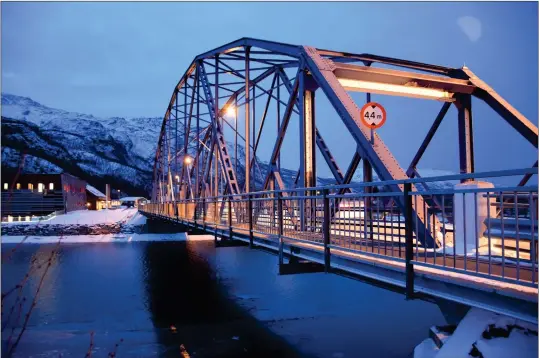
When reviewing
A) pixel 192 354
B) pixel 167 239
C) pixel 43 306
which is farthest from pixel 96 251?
pixel 192 354

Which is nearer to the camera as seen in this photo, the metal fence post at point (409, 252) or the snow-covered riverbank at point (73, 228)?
the metal fence post at point (409, 252)

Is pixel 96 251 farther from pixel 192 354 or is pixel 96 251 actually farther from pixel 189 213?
pixel 192 354

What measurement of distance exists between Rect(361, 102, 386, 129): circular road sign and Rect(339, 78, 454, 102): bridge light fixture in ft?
9.24

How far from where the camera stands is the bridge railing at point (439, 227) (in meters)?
4.19

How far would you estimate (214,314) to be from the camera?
15.0 m

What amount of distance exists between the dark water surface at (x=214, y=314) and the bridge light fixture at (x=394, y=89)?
6.25 meters

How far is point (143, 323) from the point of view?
1391cm

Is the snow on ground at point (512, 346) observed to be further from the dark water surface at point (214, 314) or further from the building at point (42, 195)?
the building at point (42, 195)

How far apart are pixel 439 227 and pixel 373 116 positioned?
2287mm

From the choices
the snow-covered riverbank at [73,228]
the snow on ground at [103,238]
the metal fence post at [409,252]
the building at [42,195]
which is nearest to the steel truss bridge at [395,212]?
the metal fence post at [409,252]

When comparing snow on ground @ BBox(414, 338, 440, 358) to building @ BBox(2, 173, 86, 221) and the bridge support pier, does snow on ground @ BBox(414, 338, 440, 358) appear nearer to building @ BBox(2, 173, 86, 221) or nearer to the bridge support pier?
the bridge support pier

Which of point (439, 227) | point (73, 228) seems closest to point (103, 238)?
point (73, 228)

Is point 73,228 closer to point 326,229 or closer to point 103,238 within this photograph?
point 103,238

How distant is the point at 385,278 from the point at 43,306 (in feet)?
46.7
